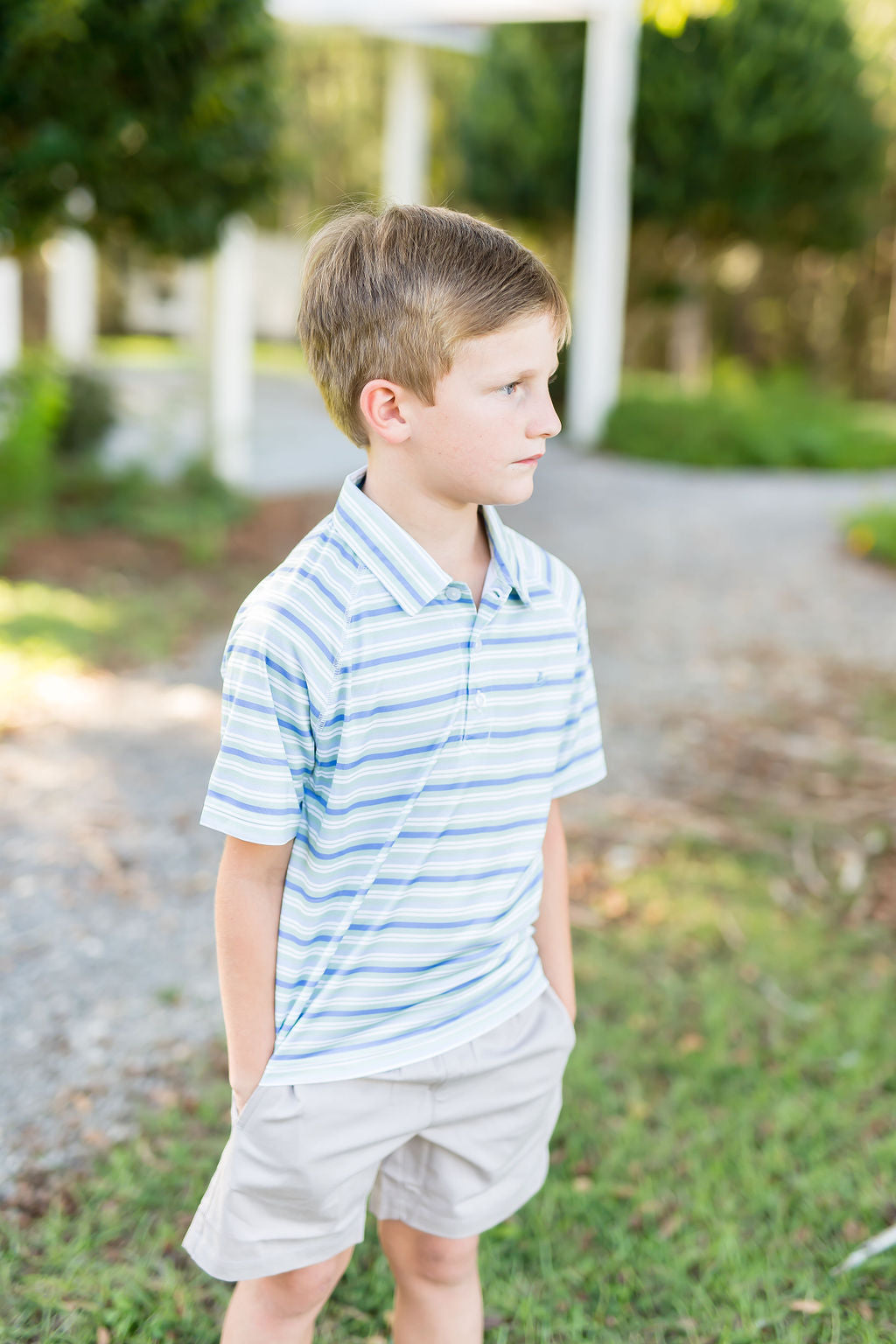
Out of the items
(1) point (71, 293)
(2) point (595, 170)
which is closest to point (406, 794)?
(1) point (71, 293)

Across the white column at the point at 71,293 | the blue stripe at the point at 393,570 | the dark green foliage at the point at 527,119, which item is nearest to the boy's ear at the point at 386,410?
the blue stripe at the point at 393,570

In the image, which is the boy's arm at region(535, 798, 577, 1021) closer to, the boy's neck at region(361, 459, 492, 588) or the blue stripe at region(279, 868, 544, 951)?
the blue stripe at region(279, 868, 544, 951)

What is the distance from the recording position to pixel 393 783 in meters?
1.36

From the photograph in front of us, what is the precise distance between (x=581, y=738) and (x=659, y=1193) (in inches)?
47.6

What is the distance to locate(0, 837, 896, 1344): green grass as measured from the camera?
6.57ft

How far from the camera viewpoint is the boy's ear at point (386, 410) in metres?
1.31

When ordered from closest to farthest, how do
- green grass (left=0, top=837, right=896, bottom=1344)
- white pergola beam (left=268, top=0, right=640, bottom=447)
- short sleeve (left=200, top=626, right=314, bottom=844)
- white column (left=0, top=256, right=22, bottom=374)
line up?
short sleeve (left=200, top=626, right=314, bottom=844) < green grass (left=0, top=837, right=896, bottom=1344) < white column (left=0, top=256, right=22, bottom=374) < white pergola beam (left=268, top=0, right=640, bottom=447)

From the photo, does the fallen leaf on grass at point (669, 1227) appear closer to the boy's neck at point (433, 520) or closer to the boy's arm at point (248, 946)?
the boy's arm at point (248, 946)

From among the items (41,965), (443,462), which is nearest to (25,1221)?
(41,965)

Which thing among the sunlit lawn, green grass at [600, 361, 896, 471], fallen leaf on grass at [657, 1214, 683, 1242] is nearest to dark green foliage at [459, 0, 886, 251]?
green grass at [600, 361, 896, 471]

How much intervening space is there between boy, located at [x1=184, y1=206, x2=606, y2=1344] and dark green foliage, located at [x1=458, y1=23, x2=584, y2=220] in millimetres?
12547

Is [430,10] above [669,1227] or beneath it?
above

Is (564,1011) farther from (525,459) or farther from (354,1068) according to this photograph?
(525,459)

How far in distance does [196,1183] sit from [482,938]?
117 centimetres
